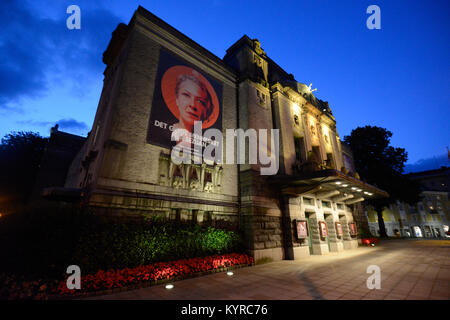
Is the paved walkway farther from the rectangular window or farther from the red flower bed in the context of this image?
the rectangular window

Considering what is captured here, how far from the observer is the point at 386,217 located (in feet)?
159

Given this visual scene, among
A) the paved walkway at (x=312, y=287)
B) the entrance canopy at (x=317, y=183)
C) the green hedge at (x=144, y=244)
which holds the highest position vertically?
the entrance canopy at (x=317, y=183)

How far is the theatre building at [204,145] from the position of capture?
927 cm

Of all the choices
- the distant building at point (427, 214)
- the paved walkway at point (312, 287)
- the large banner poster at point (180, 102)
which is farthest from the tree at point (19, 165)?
the distant building at point (427, 214)

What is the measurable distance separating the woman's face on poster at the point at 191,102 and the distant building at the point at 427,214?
5324 centimetres

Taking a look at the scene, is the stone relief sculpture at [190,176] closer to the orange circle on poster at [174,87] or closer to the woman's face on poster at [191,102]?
the woman's face on poster at [191,102]

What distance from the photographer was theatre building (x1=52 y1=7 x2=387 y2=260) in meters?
9.27

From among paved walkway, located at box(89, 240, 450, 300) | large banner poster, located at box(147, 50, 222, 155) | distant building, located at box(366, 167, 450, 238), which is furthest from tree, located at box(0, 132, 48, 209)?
distant building, located at box(366, 167, 450, 238)

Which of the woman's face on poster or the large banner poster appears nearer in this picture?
the large banner poster

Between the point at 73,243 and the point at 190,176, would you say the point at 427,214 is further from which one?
the point at 73,243

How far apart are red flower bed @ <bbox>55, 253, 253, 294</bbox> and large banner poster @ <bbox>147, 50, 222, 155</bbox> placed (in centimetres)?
582

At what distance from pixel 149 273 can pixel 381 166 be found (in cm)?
3465
